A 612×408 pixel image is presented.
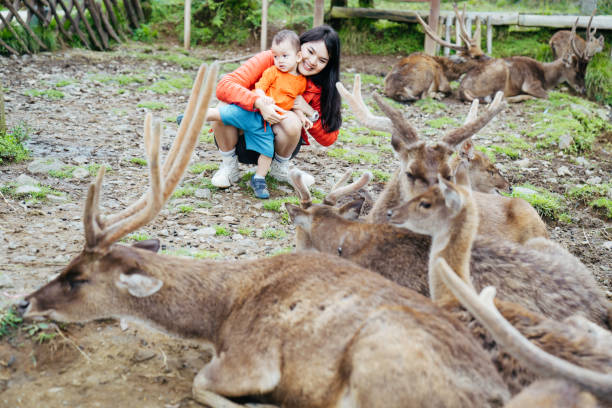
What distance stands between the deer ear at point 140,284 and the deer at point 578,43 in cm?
1159

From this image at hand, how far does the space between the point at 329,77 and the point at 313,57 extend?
0.33 metres

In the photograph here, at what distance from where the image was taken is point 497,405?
2650mm

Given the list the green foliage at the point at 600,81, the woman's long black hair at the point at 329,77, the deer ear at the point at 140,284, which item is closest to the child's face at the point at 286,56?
the woman's long black hair at the point at 329,77

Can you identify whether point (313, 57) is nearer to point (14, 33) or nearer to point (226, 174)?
point (226, 174)

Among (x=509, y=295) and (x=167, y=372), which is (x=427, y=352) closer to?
(x=509, y=295)

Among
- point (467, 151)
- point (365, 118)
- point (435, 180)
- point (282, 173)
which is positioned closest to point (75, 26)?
Answer: point (282, 173)

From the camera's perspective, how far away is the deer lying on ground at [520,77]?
39.9 feet

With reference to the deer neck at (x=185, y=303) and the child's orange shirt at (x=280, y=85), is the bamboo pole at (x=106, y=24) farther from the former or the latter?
the deer neck at (x=185, y=303)

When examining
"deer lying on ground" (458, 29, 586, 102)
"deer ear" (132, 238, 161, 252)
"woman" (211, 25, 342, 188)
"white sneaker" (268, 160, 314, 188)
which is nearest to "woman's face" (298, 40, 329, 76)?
"woman" (211, 25, 342, 188)

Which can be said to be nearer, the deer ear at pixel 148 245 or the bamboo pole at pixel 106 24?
the deer ear at pixel 148 245

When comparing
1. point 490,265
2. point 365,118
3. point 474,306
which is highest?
point 474,306

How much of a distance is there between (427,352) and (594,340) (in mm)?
972

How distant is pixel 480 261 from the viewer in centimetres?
402

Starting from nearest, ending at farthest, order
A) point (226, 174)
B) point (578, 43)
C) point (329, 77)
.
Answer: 1. point (329, 77)
2. point (226, 174)
3. point (578, 43)
